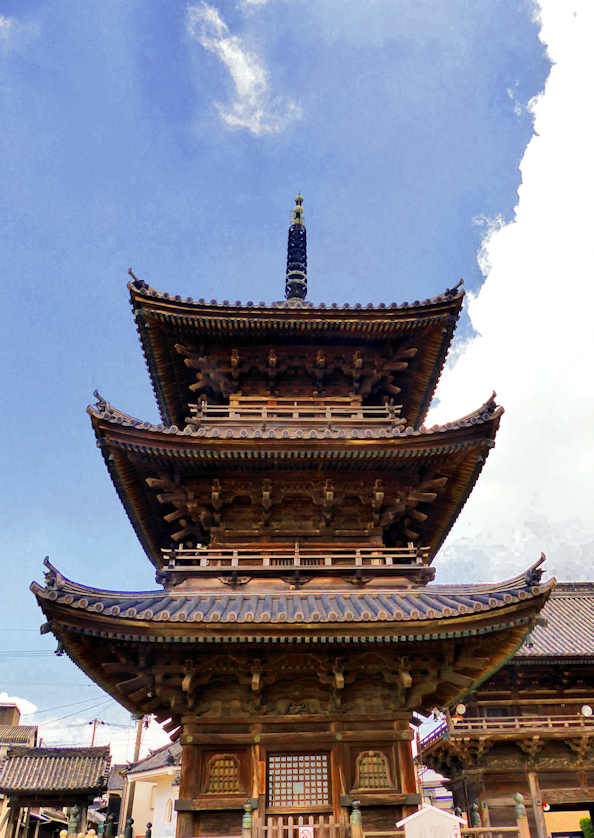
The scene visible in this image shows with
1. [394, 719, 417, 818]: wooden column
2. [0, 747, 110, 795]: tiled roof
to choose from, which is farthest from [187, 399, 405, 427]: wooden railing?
[0, 747, 110, 795]: tiled roof

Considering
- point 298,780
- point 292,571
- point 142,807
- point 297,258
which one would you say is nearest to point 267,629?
point 292,571

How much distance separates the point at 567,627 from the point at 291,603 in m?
20.9

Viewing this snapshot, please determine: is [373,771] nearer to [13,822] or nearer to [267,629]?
[267,629]

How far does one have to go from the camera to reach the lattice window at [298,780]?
11.6m

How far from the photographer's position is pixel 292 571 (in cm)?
1364

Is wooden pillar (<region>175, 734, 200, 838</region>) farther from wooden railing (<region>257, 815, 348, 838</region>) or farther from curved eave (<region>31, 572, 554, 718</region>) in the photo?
curved eave (<region>31, 572, 554, 718</region>)

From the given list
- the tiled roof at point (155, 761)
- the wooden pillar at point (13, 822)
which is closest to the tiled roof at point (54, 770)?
the wooden pillar at point (13, 822)

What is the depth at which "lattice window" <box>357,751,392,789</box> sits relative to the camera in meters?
11.6

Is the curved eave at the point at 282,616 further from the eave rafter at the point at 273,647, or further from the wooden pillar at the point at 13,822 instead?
the wooden pillar at the point at 13,822

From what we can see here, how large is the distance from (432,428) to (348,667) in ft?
17.6

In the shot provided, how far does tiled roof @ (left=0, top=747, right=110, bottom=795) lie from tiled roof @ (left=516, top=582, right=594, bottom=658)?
22.3 meters

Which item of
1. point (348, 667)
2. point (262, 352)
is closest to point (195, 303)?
point (262, 352)

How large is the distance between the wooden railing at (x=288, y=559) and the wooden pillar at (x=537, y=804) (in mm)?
14563

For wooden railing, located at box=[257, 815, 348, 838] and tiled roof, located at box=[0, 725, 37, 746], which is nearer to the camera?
wooden railing, located at box=[257, 815, 348, 838]
